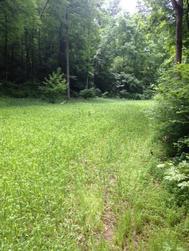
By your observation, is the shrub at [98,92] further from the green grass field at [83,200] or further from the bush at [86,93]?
the green grass field at [83,200]

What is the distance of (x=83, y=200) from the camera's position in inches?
198

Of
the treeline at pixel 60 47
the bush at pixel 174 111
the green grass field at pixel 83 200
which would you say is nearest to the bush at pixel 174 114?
the bush at pixel 174 111

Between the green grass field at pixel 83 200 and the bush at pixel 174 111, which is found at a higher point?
the bush at pixel 174 111

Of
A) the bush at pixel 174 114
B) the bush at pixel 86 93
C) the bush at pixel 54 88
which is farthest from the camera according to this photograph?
the bush at pixel 86 93

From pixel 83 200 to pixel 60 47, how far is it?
1097 inches

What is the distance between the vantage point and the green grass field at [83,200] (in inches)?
155

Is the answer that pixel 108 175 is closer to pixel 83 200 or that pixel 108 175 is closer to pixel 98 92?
pixel 83 200

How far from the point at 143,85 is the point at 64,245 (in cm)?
3981

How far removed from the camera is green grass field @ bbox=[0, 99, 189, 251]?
3.95 meters

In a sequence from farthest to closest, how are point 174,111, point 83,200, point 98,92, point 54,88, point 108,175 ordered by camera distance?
1. point 98,92
2. point 54,88
3. point 174,111
4. point 108,175
5. point 83,200

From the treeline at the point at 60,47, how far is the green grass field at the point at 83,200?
1134 centimetres

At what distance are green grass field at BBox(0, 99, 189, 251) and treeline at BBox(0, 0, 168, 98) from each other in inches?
446

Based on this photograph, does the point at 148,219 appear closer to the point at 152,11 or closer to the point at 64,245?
the point at 64,245

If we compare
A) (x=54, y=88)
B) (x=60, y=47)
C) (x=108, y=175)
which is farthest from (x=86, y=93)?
(x=108, y=175)
